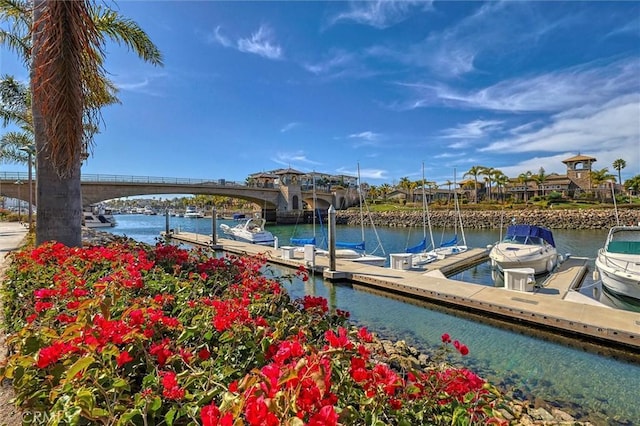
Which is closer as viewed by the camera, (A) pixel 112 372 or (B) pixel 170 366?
(A) pixel 112 372

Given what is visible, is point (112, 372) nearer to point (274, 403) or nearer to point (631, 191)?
point (274, 403)

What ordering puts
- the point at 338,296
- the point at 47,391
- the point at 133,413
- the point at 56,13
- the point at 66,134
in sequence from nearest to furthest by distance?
the point at 133,413 → the point at 47,391 → the point at 56,13 → the point at 66,134 → the point at 338,296

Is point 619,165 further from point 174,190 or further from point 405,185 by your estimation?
point 174,190

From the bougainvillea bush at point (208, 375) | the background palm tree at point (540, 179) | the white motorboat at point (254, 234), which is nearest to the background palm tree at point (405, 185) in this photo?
the background palm tree at point (540, 179)

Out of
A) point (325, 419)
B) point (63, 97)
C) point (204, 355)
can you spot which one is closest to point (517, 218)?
point (63, 97)

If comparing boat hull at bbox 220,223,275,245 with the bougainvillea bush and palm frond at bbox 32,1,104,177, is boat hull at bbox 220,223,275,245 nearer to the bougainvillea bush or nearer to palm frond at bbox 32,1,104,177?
palm frond at bbox 32,1,104,177

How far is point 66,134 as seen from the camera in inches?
191

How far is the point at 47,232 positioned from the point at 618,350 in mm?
11529

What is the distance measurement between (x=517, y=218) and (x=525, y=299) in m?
39.2

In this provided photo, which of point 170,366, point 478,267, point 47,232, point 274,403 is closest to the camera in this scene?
point 274,403

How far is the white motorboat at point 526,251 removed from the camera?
12805mm

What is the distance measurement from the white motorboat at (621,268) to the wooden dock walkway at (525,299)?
3.59 feet

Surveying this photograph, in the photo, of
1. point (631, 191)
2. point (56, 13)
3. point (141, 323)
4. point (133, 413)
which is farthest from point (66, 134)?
Answer: point (631, 191)

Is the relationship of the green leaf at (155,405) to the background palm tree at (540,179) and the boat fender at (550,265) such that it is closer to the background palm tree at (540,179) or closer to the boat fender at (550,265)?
the boat fender at (550,265)
